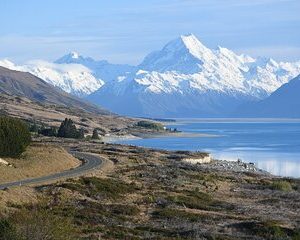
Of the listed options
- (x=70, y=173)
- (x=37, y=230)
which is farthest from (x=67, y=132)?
(x=37, y=230)

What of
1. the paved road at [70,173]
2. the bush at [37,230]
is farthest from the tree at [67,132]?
the bush at [37,230]

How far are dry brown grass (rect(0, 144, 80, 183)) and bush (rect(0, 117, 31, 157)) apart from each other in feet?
3.08

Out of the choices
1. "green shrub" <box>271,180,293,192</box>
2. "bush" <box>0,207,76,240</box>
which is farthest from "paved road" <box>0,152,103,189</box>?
"bush" <box>0,207,76,240</box>

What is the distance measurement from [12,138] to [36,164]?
453cm

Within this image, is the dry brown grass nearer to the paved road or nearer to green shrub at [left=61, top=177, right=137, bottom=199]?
the paved road

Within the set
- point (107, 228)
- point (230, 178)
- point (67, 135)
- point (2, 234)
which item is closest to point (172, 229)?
point (107, 228)

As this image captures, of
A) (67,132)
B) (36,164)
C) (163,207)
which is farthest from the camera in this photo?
(67,132)

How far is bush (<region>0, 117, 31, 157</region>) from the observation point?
6806 cm

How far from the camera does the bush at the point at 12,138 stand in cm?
6806

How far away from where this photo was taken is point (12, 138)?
6950 centimetres

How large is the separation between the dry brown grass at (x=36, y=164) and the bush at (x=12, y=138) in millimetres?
939

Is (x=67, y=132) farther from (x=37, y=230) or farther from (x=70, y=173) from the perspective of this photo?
(x=37, y=230)

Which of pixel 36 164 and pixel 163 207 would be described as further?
pixel 36 164

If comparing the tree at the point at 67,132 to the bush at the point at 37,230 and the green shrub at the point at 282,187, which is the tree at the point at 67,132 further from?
the bush at the point at 37,230
